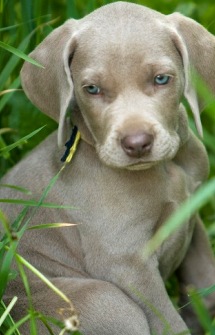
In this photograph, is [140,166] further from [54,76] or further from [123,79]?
[54,76]

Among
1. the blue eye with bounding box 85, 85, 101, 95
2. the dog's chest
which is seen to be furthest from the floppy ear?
the dog's chest

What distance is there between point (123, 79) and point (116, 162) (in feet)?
1.34

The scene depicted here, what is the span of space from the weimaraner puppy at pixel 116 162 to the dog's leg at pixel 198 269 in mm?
241

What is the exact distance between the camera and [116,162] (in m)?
4.66

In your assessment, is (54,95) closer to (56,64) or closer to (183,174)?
(56,64)

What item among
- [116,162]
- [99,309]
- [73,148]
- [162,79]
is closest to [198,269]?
[99,309]

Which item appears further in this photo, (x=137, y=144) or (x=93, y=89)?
(x=93, y=89)

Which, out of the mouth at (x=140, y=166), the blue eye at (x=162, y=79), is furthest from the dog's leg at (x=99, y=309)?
the blue eye at (x=162, y=79)

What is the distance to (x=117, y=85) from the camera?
4664 millimetres

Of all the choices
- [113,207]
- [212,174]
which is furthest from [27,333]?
[212,174]

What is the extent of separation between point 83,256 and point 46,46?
45.5 inches

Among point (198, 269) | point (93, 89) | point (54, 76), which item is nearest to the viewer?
point (93, 89)

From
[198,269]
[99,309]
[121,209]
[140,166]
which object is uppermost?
[140,166]

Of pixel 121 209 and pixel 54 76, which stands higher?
pixel 54 76
